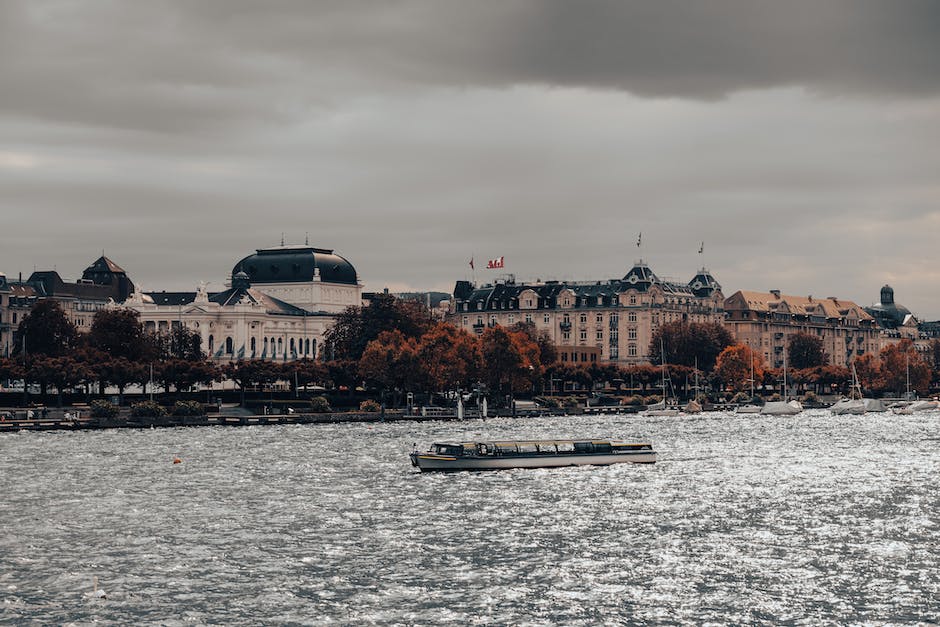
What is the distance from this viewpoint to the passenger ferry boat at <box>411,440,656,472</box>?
11781 centimetres

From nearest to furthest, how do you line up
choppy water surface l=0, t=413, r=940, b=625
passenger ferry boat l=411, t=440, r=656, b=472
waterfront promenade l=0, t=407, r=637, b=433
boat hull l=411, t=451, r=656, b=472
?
choppy water surface l=0, t=413, r=940, b=625 < boat hull l=411, t=451, r=656, b=472 < passenger ferry boat l=411, t=440, r=656, b=472 < waterfront promenade l=0, t=407, r=637, b=433

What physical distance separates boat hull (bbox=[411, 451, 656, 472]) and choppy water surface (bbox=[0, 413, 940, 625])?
64.6 inches

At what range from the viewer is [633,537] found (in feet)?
256

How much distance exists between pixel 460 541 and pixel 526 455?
46.1 m

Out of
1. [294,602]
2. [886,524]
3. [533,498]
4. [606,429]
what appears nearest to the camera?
[294,602]

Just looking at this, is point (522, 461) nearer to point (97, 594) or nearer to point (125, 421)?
point (97, 594)

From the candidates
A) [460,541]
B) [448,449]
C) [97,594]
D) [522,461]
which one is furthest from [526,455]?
[97,594]

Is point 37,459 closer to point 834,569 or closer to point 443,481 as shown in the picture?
point 443,481

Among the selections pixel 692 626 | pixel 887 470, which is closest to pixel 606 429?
pixel 887 470

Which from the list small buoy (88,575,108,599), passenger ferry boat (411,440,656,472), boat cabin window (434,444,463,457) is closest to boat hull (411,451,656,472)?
passenger ferry boat (411,440,656,472)

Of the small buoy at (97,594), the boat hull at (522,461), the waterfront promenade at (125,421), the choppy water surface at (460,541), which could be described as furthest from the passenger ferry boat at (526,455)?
the waterfront promenade at (125,421)

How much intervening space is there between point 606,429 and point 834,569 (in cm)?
12167

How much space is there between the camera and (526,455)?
401 ft

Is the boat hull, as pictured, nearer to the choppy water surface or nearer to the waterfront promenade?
the choppy water surface
